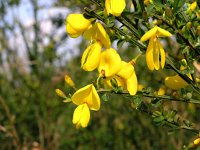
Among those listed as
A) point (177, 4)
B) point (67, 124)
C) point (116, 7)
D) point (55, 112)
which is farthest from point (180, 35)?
point (55, 112)

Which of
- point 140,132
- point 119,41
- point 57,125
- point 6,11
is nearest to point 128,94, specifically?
point 119,41

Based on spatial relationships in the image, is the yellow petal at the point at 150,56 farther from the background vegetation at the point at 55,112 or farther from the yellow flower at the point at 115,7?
the background vegetation at the point at 55,112

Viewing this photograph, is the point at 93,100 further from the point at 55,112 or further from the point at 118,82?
the point at 55,112

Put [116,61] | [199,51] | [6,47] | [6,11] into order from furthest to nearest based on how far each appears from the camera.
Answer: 1. [6,47]
2. [6,11]
3. [199,51]
4. [116,61]

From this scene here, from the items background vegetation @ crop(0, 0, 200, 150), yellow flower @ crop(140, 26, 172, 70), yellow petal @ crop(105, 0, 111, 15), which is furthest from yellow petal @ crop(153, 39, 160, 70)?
background vegetation @ crop(0, 0, 200, 150)

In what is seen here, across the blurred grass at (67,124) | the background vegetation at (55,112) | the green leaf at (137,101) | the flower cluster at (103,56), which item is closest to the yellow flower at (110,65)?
the flower cluster at (103,56)

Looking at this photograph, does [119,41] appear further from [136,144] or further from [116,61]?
[136,144]

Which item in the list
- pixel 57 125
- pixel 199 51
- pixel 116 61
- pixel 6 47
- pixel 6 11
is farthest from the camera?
pixel 6 47
